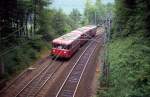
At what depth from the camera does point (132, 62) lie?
26.4 meters

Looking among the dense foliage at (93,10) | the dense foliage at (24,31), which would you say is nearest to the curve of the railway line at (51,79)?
the dense foliage at (24,31)

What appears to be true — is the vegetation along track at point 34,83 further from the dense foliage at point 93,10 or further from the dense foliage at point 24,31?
the dense foliage at point 93,10

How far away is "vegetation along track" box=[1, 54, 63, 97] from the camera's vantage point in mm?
26175

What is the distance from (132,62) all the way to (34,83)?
30.8 feet

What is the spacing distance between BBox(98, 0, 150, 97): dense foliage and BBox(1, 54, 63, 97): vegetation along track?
5.96 metres

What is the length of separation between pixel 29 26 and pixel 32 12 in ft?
11.8

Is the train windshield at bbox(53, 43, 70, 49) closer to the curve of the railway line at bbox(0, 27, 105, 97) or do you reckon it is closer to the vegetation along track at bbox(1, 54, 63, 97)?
the curve of the railway line at bbox(0, 27, 105, 97)

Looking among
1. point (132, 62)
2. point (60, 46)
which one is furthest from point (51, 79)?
point (132, 62)

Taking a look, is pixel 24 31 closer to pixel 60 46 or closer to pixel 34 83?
pixel 60 46

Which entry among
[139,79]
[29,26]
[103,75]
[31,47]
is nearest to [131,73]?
[139,79]

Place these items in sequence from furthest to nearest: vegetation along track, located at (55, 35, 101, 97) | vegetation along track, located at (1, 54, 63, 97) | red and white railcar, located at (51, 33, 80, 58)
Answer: red and white railcar, located at (51, 33, 80, 58) < vegetation along track, located at (55, 35, 101, 97) < vegetation along track, located at (1, 54, 63, 97)

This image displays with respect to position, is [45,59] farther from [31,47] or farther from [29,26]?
[29,26]

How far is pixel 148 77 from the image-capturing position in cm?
2086

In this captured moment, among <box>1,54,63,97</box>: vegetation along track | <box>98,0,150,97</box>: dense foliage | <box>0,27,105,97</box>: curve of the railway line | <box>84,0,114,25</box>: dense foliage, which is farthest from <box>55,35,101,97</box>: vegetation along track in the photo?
<box>84,0,114,25</box>: dense foliage
